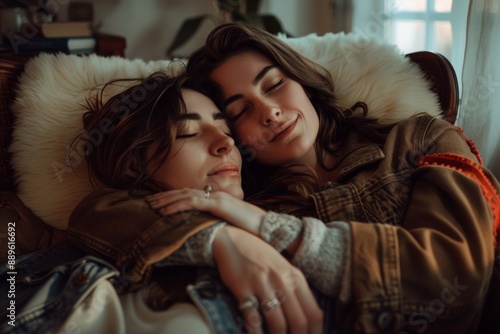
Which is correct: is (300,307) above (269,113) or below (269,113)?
below

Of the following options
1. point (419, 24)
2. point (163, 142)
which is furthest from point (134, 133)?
point (419, 24)

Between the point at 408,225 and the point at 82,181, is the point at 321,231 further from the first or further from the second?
the point at 82,181

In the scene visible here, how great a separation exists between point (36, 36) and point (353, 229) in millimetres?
1604

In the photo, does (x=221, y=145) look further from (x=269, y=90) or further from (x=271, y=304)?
(x=271, y=304)

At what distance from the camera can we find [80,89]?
49.8 inches

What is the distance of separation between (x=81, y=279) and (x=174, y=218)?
0.17 meters

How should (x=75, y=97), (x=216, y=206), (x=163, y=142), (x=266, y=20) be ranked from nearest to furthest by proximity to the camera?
(x=216, y=206) < (x=163, y=142) < (x=75, y=97) < (x=266, y=20)

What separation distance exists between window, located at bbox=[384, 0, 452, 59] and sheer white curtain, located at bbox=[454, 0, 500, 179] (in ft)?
1.45

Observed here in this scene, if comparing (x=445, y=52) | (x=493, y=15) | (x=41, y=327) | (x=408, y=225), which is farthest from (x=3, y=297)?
(x=445, y=52)

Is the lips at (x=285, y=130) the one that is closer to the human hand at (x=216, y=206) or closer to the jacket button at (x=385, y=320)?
the human hand at (x=216, y=206)

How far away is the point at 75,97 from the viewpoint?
1.25m

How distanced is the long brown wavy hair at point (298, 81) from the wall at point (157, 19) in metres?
1.30

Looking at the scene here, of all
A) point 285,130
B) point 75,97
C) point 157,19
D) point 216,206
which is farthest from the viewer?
point 157,19

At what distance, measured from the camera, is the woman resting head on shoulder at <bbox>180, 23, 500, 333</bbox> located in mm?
813
